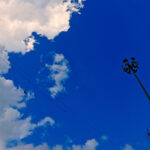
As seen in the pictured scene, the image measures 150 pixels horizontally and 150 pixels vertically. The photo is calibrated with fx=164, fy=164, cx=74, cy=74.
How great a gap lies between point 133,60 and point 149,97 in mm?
4251

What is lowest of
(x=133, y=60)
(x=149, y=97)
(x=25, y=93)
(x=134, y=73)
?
(x=149, y=97)

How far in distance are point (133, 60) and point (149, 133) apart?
13734mm

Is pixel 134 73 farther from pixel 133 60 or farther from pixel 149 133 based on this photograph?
pixel 149 133

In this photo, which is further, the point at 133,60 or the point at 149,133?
the point at 149,133

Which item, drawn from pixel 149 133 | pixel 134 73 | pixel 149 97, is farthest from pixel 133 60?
pixel 149 133

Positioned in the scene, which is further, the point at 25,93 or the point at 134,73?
the point at 25,93

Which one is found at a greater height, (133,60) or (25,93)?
(25,93)

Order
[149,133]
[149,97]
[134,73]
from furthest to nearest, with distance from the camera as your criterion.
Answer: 1. [149,133]
2. [134,73]
3. [149,97]

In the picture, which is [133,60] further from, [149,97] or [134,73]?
[149,97]

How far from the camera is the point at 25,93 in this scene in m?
18.8

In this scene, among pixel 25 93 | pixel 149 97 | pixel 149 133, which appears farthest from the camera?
pixel 149 133

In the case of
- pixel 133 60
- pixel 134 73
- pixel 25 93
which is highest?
pixel 25 93

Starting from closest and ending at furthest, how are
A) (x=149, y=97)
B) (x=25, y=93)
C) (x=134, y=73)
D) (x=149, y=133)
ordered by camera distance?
(x=149, y=97), (x=134, y=73), (x=25, y=93), (x=149, y=133)

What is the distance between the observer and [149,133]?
78.5 feet
